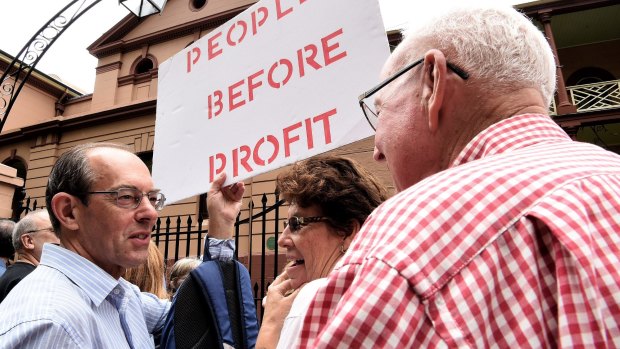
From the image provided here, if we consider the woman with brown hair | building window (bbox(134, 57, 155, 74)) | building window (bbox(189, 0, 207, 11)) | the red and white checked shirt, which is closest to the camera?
the red and white checked shirt

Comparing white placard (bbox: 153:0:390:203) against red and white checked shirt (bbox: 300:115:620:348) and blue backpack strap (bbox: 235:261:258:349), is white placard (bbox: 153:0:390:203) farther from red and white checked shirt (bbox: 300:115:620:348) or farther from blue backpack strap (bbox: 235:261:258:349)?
red and white checked shirt (bbox: 300:115:620:348)

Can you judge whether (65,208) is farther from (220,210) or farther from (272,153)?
(272,153)

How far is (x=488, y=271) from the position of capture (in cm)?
65

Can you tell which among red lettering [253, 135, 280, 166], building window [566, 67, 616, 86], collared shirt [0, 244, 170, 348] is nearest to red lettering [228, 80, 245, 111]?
red lettering [253, 135, 280, 166]

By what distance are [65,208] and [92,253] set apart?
0.76 feet

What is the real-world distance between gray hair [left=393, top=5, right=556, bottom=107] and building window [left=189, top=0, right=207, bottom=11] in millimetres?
16449

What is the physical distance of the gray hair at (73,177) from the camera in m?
1.97

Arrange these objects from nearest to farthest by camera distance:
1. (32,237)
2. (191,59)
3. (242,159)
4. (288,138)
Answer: (288,138), (242,159), (191,59), (32,237)

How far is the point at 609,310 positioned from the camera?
61cm

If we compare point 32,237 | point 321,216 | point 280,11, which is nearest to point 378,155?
point 321,216

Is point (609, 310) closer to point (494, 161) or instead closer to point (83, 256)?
point (494, 161)

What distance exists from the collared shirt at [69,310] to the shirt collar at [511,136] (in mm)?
1292

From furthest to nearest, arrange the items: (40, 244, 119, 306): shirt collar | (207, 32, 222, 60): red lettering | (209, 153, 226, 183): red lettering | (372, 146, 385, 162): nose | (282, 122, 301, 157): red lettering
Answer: (207, 32, 222, 60): red lettering < (209, 153, 226, 183): red lettering < (282, 122, 301, 157): red lettering < (40, 244, 119, 306): shirt collar < (372, 146, 385, 162): nose

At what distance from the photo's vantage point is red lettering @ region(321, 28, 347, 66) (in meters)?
2.31
